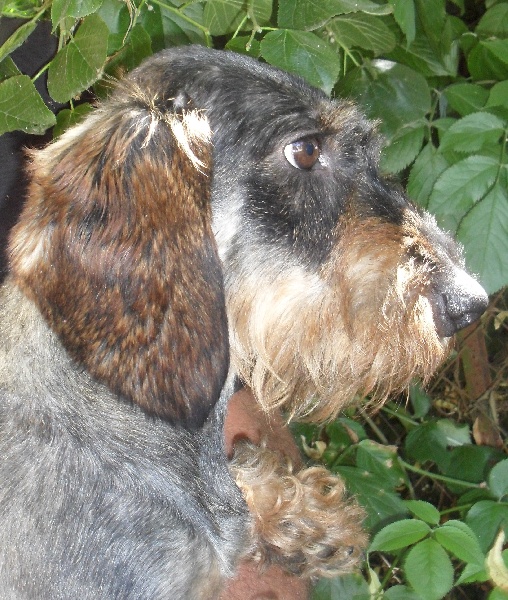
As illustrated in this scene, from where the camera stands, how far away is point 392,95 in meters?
2.24

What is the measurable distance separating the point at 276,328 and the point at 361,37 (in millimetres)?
940

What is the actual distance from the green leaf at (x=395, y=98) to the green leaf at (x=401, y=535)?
110cm

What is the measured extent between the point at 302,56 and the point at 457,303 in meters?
0.75

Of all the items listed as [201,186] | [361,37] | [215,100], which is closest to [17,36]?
[215,100]

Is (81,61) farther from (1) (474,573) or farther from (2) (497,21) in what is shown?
(1) (474,573)

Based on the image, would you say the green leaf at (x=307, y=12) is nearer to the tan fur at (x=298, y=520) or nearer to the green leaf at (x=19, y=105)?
the green leaf at (x=19, y=105)

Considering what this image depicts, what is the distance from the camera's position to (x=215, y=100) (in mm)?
1770

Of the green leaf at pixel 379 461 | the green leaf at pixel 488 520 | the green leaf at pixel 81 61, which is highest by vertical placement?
the green leaf at pixel 81 61

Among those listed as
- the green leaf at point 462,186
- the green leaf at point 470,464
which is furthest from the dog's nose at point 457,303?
the green leaf at point 470,464

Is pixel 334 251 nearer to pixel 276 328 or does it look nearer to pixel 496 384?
pixel 276 328

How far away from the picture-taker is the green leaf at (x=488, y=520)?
82.0 inches

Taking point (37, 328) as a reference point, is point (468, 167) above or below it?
below

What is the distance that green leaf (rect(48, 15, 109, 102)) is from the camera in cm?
177

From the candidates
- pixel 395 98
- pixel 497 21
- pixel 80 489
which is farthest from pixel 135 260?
pixel 497 21
